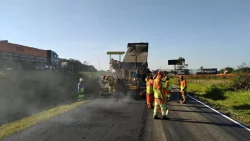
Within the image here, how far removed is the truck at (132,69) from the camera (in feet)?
57.2

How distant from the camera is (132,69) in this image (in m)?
18.6

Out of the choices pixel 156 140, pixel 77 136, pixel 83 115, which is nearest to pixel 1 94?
pixel 83 115

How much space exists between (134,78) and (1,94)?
13.2 metres

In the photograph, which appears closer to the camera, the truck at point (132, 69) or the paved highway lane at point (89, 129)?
the paved highway lane at point (89, 129)

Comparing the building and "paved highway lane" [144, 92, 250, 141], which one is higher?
the building

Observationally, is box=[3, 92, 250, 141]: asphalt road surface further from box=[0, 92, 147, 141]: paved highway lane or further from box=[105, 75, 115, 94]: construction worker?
box=[105, 75, 115, 94]: construction worker

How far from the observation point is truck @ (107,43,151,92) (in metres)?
17.4

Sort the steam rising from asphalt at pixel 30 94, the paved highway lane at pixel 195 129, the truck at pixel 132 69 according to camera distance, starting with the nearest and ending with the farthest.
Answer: the paved highway lane at pixel 195 129 < the truck at pixel 132 69 < the steam rising from asphalt at pixel 30 94

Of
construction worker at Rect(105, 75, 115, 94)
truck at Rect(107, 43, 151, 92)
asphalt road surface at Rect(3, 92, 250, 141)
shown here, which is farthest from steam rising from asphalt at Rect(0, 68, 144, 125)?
asphalt road surface at Rect(3, 92, 250, 141)

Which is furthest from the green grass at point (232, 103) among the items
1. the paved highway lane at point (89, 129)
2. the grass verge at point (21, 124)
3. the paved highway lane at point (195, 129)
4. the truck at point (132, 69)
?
the grass verge at point (21, 124)

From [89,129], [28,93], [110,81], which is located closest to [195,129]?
[89,129]

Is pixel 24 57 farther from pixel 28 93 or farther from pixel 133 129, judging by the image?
pixel 133 129

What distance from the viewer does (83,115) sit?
10.5 m

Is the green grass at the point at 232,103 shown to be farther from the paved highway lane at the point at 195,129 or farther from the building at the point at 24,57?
the building at the point at 24,57
